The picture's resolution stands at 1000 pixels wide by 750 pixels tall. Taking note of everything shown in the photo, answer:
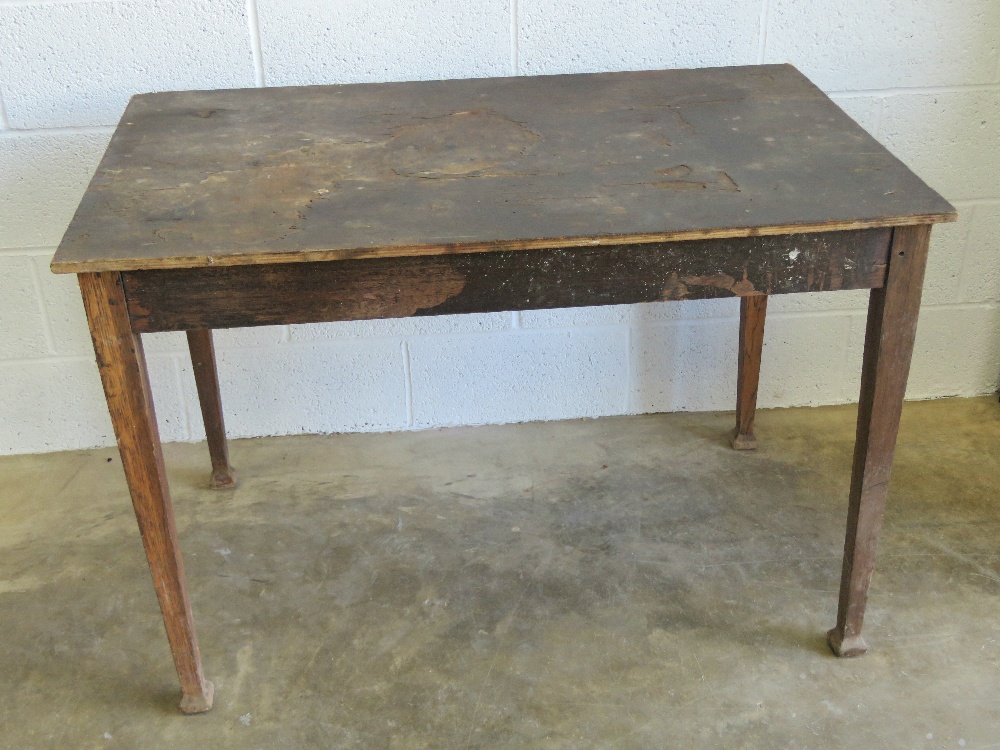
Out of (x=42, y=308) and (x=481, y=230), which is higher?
(x=481, y=230)

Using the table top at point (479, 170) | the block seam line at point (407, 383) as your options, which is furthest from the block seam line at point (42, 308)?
the block seam line at point (407, 383)

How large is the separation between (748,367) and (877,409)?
0.74 meters

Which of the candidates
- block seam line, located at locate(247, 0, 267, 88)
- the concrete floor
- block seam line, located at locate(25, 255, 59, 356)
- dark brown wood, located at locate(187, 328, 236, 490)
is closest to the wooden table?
the concrete floor

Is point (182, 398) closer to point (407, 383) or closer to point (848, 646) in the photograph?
point (407, 383)

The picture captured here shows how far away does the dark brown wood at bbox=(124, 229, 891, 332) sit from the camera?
4.59ft

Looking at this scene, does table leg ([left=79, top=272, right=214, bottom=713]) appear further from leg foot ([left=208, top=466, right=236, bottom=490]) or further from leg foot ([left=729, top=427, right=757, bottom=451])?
leg foot ([left=729, top=427, right=757, bottom=451])

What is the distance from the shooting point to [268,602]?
76.6 inches

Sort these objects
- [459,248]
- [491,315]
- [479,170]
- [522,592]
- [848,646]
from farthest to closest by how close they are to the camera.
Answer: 1. [491,315]
2. [522,592]
3. [848,646]
4. [479,170]
5. [459,248]

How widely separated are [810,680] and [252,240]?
1.16m

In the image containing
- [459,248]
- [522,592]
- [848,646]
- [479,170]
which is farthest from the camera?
[522,592]

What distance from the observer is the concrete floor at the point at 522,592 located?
167 centimetres

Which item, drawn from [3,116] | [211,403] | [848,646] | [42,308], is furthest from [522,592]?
[3,116]

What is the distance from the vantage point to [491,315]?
7.88 feet

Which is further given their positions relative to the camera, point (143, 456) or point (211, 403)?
point (211, 403)
